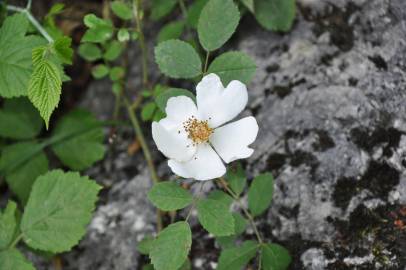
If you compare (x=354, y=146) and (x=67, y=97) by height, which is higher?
(x=354, y=146)

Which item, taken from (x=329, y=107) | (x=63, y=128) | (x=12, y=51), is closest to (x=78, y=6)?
(x=63, y=128)

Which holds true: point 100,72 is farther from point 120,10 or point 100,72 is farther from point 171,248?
point 171,248

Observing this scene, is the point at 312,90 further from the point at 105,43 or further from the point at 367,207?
the point at 105,43

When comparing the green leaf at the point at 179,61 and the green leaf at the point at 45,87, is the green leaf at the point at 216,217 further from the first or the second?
the green leaf at the point at 45,87

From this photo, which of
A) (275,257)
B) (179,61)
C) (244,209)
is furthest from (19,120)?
(275,257)

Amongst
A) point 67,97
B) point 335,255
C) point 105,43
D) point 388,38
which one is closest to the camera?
point 335,255

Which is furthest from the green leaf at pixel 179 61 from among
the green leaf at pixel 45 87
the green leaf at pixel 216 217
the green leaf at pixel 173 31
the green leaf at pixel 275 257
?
the green leaf at pixel 275 257

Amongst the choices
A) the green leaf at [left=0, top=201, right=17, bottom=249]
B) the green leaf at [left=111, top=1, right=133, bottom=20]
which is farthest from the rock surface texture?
the green leaf at [left=111, top=1, right=133, bottom=20]
